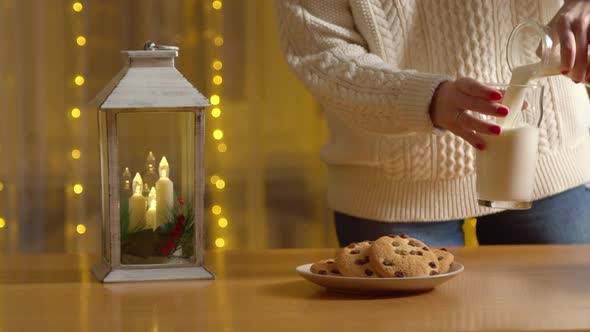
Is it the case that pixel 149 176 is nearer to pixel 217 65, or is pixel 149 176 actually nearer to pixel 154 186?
pixel 154 186

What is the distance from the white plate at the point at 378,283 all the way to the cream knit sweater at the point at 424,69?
1.78ft

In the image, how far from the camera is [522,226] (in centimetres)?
159

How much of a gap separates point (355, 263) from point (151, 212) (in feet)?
0.92

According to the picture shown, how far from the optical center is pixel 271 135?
280 centimetres

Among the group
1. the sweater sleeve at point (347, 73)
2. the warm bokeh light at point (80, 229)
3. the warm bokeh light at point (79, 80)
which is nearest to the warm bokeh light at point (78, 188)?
the warm bokeh light at point (80, 229)

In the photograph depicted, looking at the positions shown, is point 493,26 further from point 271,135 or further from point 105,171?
point 271,135

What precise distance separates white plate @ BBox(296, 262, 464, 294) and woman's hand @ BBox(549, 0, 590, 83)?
36 cm

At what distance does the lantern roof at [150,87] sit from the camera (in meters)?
1.13

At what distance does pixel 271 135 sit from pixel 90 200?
0.59 metres

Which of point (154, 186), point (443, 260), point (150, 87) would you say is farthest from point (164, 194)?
point (443, 260)

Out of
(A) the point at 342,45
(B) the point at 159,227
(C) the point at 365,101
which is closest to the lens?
(B) the point at 159,227

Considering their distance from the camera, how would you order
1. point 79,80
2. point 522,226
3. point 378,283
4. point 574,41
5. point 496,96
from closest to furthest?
point 378,283 < point 496,96 < point 574,41 < point 522,226 < point 79,80

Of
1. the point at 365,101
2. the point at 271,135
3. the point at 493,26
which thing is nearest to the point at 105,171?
the point at 365,101

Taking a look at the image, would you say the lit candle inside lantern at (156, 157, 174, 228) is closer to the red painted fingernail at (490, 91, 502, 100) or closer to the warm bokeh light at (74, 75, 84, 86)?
the red painted fingernail at (490, 91, 502, 100)
